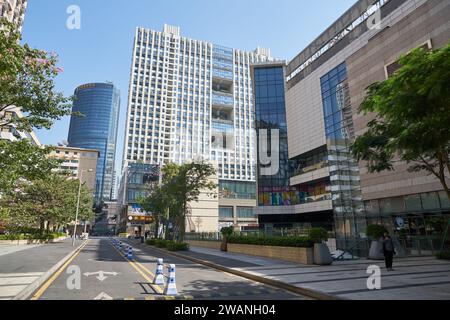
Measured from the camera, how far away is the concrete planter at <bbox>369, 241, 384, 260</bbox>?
18.6 metres

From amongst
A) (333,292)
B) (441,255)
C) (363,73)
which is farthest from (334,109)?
(333,292)

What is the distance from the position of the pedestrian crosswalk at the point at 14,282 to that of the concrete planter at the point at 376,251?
58.4ft

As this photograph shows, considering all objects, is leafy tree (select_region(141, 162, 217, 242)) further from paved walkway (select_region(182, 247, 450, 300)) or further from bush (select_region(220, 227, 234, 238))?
paved walkway (select_region(182, 247, 450, 300))

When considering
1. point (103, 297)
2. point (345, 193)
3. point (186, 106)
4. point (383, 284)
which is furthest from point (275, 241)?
point (186, 106)

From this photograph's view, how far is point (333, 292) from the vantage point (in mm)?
8852

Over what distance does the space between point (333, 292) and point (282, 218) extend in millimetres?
54988

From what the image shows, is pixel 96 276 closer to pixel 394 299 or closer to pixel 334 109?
pixel 394 299

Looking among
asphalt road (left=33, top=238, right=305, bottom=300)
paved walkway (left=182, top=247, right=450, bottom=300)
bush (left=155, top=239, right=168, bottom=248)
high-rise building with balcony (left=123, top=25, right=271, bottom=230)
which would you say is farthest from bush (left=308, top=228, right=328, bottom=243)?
high-rise building with balcony (left=123, top=25, right=271, bottom=230)

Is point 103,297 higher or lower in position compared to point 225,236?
lower

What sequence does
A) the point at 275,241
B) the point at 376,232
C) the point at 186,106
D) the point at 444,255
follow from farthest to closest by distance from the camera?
1. the point at 186,106
2. the point at 376,232
3. the point at 275,241
4. the point at 444,255

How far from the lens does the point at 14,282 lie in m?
9.81

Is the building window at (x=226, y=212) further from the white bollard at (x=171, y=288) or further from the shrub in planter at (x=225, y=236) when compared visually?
the white bollard at (x=171, y=288)

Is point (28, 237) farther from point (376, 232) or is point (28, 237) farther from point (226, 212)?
point (226, 212)

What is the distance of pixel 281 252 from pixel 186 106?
12390 centimetres
